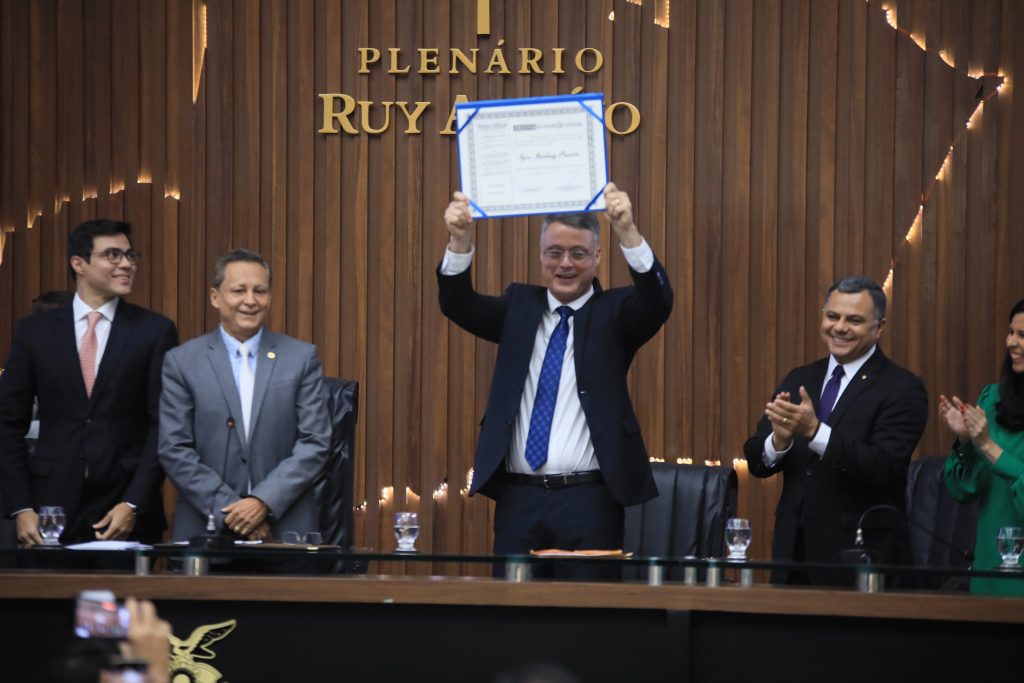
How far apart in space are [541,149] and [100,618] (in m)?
2.47

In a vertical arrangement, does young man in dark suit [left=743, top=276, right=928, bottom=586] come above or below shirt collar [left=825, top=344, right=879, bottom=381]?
below

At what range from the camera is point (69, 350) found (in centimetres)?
453

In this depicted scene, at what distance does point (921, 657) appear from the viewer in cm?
296

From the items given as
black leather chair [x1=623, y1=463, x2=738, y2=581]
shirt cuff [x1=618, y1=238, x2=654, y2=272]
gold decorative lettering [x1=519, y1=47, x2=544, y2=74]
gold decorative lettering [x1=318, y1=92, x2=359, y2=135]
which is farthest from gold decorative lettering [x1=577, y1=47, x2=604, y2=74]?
shirt cuff [x1=618, y1=238, x2=654, y2=272]

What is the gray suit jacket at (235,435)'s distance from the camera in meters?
4.06

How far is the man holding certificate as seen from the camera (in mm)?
3879

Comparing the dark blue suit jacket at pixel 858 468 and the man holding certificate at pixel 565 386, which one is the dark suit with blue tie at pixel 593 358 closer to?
the man holding certificate at pixel 565 386

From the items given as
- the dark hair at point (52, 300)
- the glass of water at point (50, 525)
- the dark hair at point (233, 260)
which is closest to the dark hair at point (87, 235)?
the dark hair at point (233, 260)

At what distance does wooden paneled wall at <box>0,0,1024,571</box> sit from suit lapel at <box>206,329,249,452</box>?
1.95m

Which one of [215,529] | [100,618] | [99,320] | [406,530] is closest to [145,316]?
[99,320]

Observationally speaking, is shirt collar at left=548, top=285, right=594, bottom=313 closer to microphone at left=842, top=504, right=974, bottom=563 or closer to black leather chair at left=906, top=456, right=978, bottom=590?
microphone at left=842, top=504, right=974, bottom=563

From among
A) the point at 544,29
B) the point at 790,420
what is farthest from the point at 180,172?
the point at 790,420

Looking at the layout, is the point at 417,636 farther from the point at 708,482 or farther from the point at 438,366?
the point at 438,366

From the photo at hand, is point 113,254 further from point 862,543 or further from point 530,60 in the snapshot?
point 862,543
